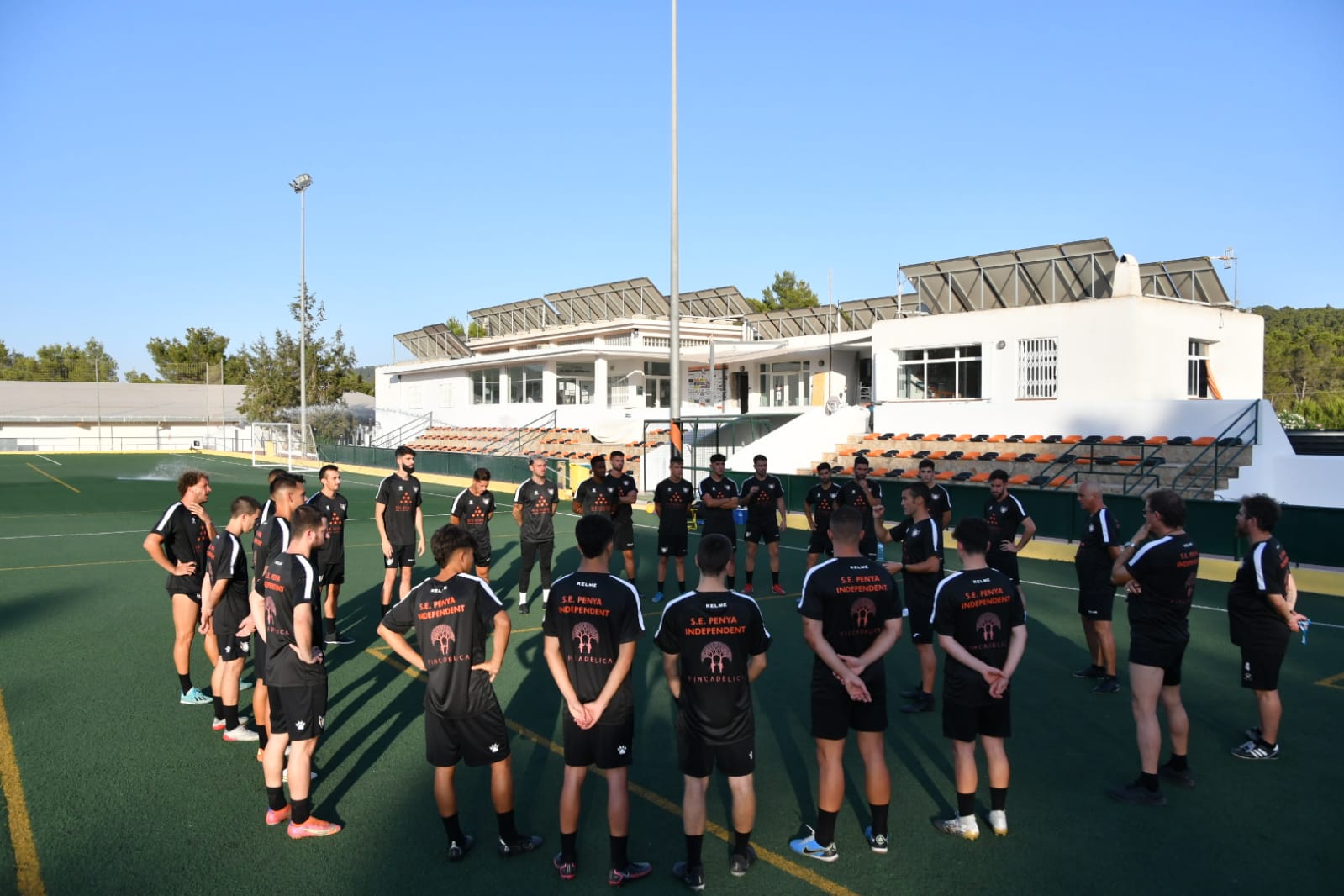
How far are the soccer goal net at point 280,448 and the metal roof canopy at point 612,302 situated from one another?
603 inches

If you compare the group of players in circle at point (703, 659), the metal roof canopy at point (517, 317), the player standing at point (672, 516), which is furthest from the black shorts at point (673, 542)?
the metal roof canopy at point (517, 317)

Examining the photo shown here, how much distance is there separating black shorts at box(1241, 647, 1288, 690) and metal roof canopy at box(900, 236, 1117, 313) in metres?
19.4

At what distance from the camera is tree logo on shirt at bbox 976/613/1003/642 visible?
4.91 meters

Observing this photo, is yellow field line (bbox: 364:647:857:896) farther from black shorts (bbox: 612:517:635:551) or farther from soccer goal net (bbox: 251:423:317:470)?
soccer goal net (bbox: 251:423:317:470)

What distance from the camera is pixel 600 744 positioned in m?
4.41

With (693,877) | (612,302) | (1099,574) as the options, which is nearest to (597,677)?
(693,877)

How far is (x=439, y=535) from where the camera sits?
4.71m

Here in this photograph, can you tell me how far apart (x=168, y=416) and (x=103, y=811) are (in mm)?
72410

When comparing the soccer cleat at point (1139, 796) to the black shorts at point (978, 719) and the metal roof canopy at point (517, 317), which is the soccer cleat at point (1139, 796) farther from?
the metal roof canopy at point (517, 317)

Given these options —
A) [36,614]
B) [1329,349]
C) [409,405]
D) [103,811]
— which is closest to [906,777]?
[103,811]

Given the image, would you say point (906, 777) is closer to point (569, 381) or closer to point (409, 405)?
point (569, 381)

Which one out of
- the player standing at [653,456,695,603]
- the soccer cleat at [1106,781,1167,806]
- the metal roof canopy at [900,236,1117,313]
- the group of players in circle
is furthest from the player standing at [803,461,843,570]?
the metal roof canopy at [900,236,1117,313]

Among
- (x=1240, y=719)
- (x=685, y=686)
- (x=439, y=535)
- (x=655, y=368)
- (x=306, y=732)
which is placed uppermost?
(x=655, y=368)

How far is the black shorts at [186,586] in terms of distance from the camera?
709 centimetres
